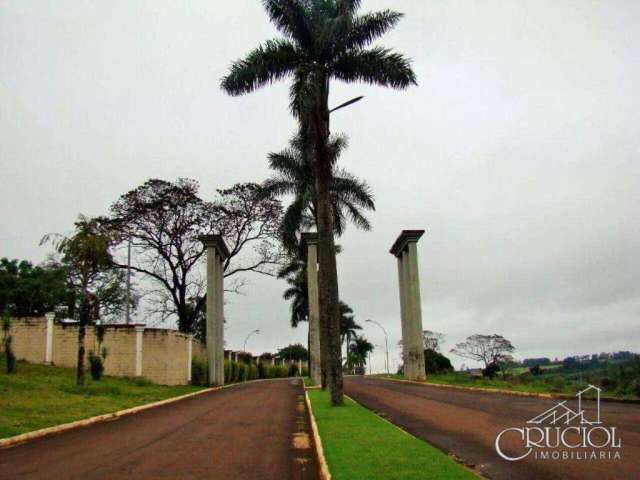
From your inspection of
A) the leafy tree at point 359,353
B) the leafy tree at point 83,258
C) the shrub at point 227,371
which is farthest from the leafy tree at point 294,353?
the leafy tree at point 83,258

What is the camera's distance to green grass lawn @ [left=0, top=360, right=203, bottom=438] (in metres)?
15.7

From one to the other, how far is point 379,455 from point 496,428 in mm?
4604

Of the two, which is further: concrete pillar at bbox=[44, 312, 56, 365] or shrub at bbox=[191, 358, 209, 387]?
shrub at bbox=[191, 358, 209, 387]

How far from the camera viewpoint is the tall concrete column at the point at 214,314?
130 ft

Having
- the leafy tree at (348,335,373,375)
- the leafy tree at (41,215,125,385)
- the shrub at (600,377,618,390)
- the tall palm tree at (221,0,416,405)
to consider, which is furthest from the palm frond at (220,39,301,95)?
the leafy tree at (348,335,373,375)

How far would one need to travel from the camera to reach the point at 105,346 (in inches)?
1273

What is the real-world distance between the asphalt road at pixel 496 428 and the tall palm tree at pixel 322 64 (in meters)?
4.17

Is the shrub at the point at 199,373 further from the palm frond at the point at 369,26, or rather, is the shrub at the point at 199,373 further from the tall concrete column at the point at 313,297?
the palm frond at the point at 369,26

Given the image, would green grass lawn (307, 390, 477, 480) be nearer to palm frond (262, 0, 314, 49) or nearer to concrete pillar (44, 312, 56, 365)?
palm frond (262, 0, 314, 49)

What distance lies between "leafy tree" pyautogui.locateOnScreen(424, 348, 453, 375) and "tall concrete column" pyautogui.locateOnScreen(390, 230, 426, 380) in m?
24.3

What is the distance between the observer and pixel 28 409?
56.3ft

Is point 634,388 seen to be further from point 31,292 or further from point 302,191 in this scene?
point 31,292

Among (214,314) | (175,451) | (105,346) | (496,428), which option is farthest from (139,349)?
(496,428)

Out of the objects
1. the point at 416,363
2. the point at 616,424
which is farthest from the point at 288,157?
the point at 616,424
